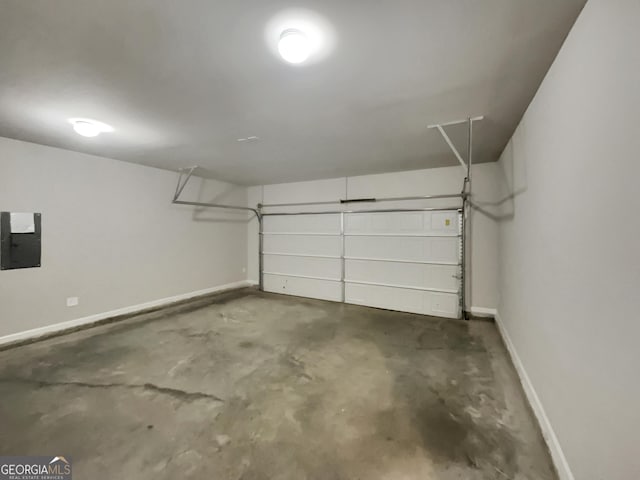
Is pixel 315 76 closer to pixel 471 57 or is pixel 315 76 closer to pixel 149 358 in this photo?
pixel 471 57

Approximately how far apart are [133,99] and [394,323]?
13.6 ft

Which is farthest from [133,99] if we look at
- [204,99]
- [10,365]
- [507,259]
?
[507,259]

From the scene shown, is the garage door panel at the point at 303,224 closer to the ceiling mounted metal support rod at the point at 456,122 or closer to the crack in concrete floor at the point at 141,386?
the ceiling mounted metal support rod at the point at 456,122

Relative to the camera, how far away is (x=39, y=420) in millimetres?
1854

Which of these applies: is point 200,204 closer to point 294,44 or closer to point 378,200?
point 378,200

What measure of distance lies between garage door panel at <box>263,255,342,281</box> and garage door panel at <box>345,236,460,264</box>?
1.39ft

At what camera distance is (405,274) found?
15.1 ft

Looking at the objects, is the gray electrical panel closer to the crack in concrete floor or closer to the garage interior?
the garage interior

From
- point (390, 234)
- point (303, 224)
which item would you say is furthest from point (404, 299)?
point (303, 224)

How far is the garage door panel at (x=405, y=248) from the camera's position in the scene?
168 inches

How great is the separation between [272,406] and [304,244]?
3.86m

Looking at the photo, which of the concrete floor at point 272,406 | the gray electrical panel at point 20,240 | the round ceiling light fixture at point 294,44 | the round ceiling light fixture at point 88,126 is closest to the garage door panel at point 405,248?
the concrete floor at point 272,406

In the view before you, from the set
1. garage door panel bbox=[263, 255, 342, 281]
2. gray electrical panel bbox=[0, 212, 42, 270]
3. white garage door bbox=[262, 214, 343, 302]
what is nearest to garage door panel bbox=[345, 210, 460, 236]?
white garage door bbox=[262, 214, 343, 302]

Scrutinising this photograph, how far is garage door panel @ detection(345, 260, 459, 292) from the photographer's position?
14.0 ft
